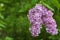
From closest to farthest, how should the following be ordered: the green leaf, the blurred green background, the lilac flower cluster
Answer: the lilac flower cluster → the green leaf → the blurred green background

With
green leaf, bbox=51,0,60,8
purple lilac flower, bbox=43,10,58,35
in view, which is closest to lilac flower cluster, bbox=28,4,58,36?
purple lilac flower, bbox=43,10,58,35

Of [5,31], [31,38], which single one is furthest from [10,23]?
[31,38]

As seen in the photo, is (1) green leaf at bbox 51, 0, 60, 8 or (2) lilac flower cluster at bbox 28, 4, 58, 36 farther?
(1) green leaf at bbox 51, 0, 60, 8

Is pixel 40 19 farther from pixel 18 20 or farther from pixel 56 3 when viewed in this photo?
pixel 18 20

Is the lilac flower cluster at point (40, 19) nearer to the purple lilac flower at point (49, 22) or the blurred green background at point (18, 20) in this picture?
the purple lilac flower at point (49, 22)

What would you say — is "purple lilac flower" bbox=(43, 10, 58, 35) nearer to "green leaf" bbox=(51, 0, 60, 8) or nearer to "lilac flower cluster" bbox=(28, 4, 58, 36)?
"lilac flower cluster" bbox=(28, 4, 58, 36)

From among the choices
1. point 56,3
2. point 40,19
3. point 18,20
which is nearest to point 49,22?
point 40,19

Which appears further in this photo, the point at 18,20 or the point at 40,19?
the point at 18,20
